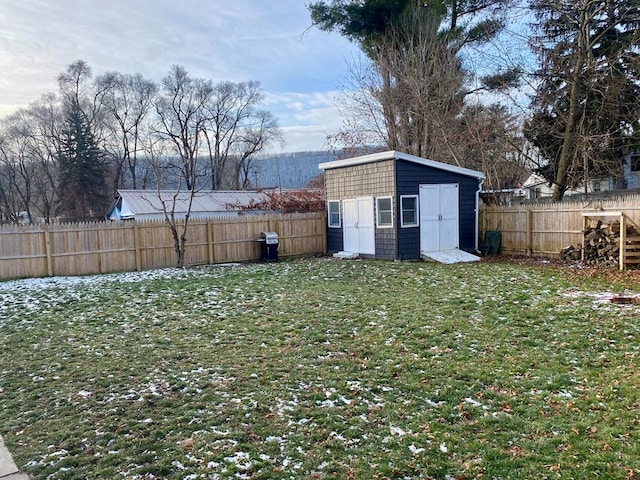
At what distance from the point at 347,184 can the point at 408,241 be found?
10.1ft

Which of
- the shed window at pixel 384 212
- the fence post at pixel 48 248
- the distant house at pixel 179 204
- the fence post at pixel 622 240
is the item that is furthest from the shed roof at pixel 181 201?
the fence post at pixel 622 240

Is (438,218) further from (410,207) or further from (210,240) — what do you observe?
(210,240)

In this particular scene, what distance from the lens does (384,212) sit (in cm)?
1377

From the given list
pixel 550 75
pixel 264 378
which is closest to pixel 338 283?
pixel 264 378

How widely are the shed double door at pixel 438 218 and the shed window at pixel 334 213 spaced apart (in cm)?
336

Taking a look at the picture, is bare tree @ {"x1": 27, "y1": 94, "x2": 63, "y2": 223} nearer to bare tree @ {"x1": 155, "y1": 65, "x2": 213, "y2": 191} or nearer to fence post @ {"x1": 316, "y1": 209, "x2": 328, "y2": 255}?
bare tree @ {"x1": 155, "y1": 65, "x2": 213, "y2": 191}

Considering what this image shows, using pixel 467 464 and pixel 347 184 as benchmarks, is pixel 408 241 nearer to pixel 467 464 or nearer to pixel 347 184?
pixel 347 184

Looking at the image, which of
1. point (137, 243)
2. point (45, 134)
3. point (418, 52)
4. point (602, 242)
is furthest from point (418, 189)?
point (45, 134)

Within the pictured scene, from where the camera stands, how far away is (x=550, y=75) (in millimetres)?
15180

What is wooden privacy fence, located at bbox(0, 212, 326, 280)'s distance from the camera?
12.0 meters

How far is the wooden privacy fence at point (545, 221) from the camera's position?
450 inches

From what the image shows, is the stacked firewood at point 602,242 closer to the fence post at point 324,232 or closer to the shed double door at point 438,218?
the shed double door at point 438,218

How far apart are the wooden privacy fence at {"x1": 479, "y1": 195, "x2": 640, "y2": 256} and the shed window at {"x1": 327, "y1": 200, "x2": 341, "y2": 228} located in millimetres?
4994

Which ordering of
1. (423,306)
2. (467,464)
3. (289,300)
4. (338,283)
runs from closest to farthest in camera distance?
(467,464)
(423,306)
(289,300)
(338,283)
